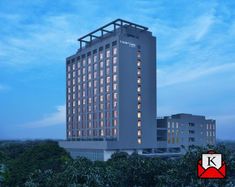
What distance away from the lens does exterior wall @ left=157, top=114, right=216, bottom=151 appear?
407 ft

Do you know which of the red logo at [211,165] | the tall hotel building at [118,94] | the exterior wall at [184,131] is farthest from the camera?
the exterior wall at [184,131]

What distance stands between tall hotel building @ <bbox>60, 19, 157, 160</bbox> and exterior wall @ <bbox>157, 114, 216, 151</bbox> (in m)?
9.40

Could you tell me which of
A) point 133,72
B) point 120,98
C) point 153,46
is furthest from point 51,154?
point 153,46

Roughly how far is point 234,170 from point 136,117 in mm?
83973

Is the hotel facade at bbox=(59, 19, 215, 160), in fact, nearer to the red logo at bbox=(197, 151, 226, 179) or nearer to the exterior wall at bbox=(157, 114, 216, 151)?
the exterior wall at bbox=(157, 114, 216, 151)

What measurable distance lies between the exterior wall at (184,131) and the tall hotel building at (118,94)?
9.40 metres

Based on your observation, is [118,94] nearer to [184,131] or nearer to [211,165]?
[184,131]

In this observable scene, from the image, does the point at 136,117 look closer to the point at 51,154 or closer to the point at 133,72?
the point at 133,72

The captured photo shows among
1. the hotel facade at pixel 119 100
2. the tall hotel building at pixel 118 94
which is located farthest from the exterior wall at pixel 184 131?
the tall hotel building at pixel 118 94

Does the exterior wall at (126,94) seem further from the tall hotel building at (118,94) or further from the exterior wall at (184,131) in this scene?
the exterior wall at (184,131)

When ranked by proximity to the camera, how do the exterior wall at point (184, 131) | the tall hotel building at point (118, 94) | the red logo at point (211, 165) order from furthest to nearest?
1. the exterior wall at point (184, 131)
2. the tall hotel building at point (118, 94)
3. the red logo at point (211, 165)

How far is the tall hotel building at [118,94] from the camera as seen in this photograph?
355ft

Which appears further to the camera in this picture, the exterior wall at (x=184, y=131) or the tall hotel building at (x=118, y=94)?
the exterior wall at (x=184, y=131)

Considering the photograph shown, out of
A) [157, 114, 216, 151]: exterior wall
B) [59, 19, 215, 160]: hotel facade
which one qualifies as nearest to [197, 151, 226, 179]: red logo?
[59, 19, 215, 160]: hotel facade
